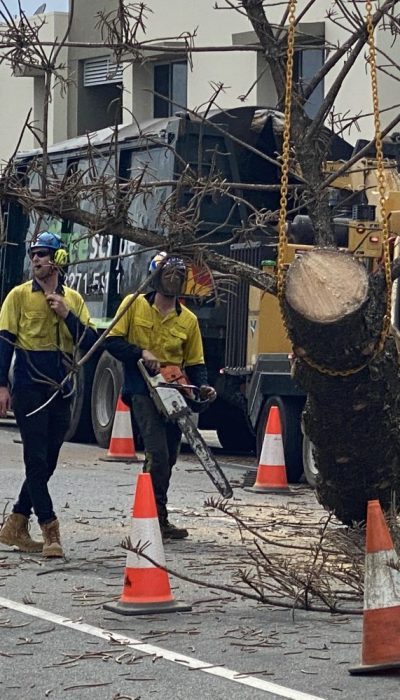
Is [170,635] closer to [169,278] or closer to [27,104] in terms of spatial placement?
[169,278]

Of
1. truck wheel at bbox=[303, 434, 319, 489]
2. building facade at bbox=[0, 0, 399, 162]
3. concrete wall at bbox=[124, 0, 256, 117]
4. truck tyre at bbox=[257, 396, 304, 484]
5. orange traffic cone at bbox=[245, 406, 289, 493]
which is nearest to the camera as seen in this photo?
orange traffic cone at bbox=[245, 406, 289, 493]

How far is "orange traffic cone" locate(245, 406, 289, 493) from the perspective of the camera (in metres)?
13.6

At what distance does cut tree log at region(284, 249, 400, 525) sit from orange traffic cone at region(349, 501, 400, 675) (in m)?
1.45

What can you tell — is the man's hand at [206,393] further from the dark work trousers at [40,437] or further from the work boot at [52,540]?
the work boot at [52,540]

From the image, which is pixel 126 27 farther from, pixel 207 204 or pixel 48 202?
pixel 207 204

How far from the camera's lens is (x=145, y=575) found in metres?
7.85

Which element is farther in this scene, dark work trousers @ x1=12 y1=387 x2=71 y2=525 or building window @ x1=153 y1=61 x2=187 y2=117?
building window @ x1=153 y1=61 x2=187 y2=117

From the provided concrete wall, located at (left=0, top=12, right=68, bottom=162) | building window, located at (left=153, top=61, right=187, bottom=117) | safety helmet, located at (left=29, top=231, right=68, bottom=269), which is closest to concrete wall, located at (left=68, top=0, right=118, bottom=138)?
concrete wall, located at (left=0, top=12, right=68, bottom=162)

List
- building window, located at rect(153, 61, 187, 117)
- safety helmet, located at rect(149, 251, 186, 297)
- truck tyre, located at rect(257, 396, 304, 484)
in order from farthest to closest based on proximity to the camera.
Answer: building window, located at rect(153, 61, 187, 117) < truck tyre, located at rect(257, 396, 304, 484) < safety helmet, located at rect(149, 251, 186, 297)

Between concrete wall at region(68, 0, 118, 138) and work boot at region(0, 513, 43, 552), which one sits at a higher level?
concrete wall at region(68, 0, 118, 138)

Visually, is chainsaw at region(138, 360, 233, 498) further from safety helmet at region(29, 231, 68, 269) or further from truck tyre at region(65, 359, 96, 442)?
truck tyre at region(65, 359, 96, 442)

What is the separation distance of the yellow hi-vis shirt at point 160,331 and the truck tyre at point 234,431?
22.4ft

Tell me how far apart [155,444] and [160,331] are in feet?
2.63

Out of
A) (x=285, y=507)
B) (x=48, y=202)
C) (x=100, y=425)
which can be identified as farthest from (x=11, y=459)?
(x=48, y=202)
